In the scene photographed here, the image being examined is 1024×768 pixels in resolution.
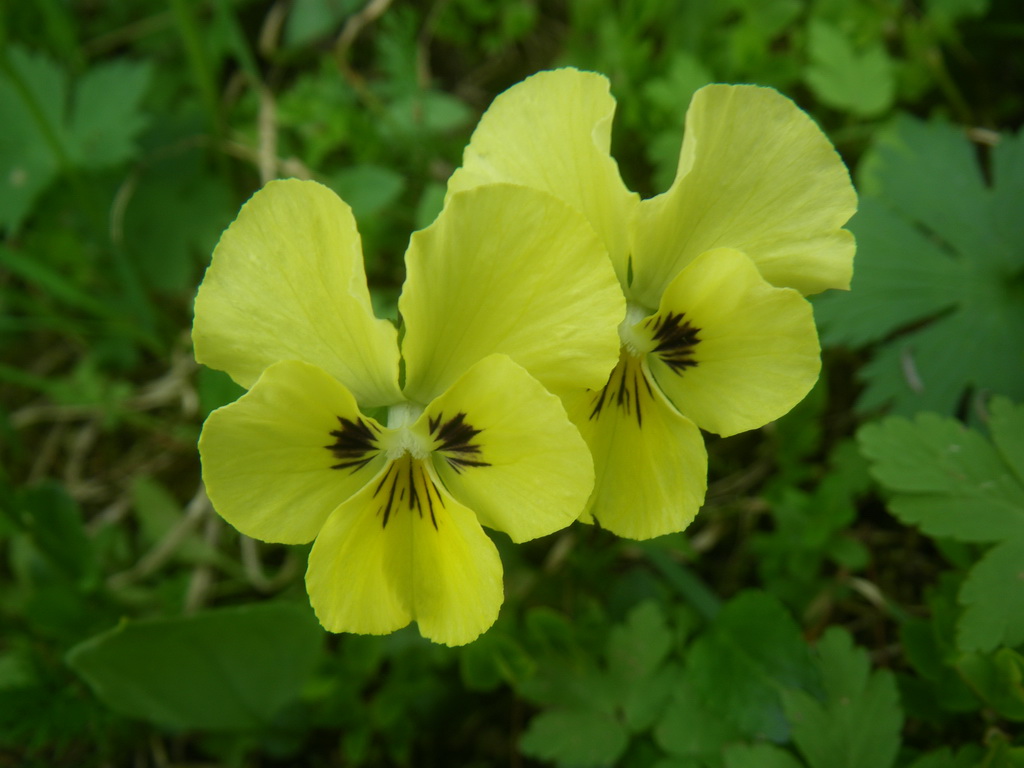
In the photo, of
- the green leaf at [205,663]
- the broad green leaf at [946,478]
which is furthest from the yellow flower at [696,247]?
the green leaf at [205,663]

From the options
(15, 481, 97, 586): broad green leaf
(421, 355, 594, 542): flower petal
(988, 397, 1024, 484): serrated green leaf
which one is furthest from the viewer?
(15, 481, 97, 586): broad green leaf

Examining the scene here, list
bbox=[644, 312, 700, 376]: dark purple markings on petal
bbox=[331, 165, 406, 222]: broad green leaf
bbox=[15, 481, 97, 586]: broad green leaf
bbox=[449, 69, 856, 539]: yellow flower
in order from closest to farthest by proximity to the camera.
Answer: bbox=[449, 69, 856, 539]: yellow flower < bbox=[644, 312, 700, 376]: dark purple markings on petal < bbox=[15, 481, 97, 586]: broad green leaf < bbox=[331, 165, 406, 222]: broad green leaf

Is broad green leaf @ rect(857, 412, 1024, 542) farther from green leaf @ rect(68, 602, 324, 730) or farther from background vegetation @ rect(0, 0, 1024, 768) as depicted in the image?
green leaf @ rect(68, 602, 324, 730)

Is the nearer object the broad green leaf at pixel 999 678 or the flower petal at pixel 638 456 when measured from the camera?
the flower petal at pixel 638 456

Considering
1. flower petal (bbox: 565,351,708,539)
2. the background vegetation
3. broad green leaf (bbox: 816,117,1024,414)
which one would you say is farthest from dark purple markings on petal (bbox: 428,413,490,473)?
broad green leaf (bbox: 816,117,1024,414)

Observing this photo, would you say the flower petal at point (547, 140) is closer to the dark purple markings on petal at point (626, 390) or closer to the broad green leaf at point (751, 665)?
the dark purple markings on petal at point (626, 390)

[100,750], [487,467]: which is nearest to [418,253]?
[487,467]
